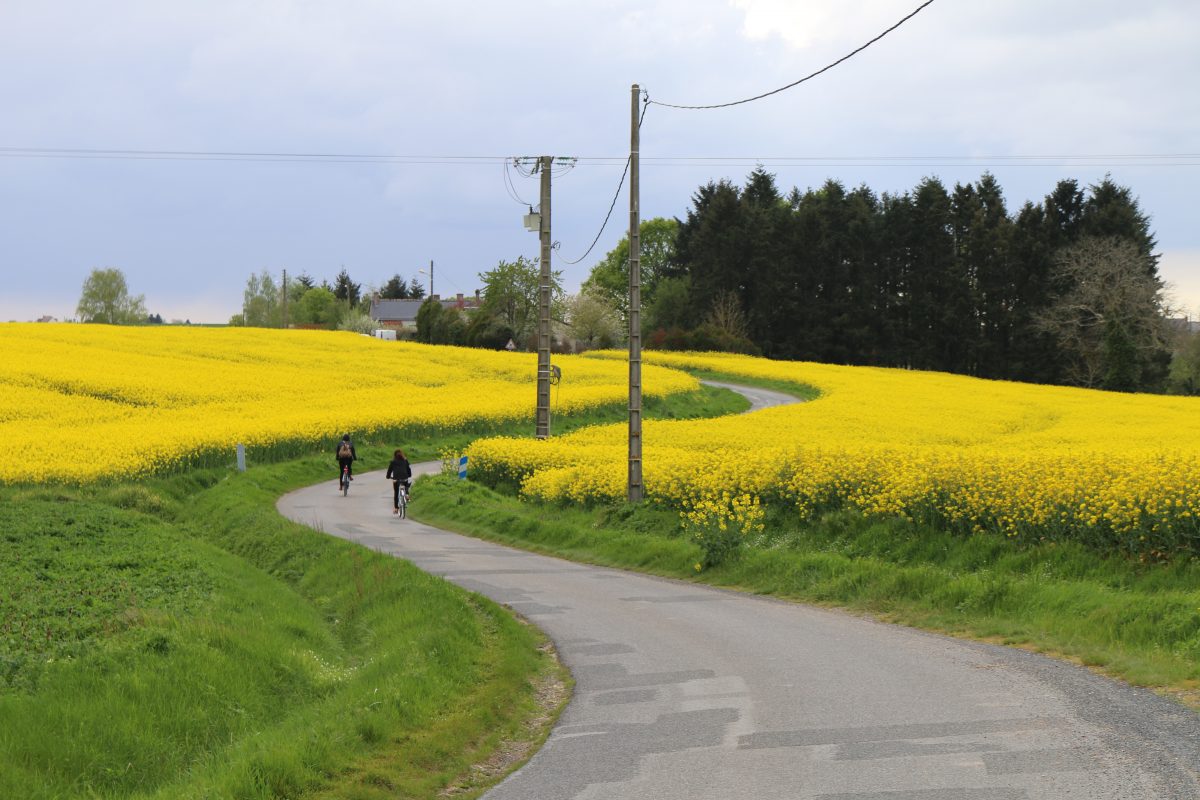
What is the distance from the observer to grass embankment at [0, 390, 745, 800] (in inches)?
A: 334

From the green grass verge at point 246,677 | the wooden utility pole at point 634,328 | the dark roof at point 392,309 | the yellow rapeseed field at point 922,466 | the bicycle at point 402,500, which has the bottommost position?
the bicycle at point 402,500

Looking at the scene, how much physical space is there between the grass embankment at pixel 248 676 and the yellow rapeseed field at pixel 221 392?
1587cm

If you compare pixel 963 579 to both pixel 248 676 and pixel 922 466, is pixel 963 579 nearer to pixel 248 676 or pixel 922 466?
pixel 922 466

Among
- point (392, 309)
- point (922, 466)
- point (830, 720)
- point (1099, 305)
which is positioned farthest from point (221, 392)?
point (392, 309)

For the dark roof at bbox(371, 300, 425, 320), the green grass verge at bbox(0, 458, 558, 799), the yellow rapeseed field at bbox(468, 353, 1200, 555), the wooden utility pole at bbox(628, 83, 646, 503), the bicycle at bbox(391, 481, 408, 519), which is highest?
the dark roof at bbox(371, 300, 425, 320)

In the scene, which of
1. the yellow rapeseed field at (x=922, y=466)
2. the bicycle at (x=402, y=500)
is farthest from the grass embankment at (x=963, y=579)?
the bicycle at (x=402, y=500)

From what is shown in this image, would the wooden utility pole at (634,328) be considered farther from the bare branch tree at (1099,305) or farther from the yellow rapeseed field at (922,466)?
the bare branch tree at (1099,305)

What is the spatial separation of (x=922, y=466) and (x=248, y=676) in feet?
38.4

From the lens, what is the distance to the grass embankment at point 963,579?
11.9 m

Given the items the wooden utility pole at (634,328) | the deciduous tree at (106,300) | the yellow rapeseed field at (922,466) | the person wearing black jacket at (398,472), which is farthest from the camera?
the deciduous tree at (106,300)

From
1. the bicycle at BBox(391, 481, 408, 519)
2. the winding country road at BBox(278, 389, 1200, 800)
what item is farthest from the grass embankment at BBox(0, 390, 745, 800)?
the bicycle at BBox(391, 481, 408, 519)

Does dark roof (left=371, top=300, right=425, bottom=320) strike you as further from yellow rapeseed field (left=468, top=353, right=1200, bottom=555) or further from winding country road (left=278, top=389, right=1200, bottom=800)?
winding country road (left=278, top=389, right=1200, bottom=800)

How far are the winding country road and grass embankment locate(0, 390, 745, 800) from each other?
724 millimetres

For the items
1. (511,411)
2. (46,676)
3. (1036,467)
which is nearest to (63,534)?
(46,676)
